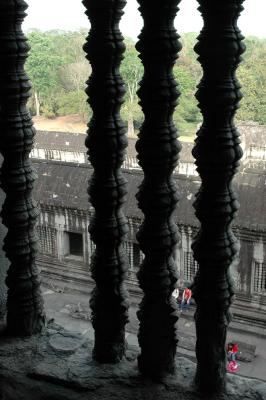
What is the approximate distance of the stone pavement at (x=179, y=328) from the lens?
44.3 feet

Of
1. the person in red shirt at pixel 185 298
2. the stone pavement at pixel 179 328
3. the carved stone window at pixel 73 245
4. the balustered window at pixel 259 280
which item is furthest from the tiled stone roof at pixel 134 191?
the stone pavement at pixel 179 328

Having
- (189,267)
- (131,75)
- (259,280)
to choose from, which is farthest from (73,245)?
(131,75)

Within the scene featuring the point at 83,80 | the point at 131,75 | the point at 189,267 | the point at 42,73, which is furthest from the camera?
the point at 42,73

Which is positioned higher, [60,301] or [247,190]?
[247,190]

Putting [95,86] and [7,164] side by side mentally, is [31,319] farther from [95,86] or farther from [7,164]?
[95,86]

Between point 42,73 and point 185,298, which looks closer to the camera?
point 185,298

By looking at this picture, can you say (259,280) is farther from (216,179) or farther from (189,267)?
(216,179)

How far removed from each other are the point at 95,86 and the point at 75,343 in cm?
123

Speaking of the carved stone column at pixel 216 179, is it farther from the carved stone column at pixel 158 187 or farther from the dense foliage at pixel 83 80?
the dense foliage at pixel 83 80

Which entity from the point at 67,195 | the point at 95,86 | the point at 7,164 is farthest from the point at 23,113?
the point at 67,195

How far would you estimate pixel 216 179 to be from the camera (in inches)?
85.3

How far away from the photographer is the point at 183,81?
69.1ft

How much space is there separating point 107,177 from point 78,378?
2.88 ft

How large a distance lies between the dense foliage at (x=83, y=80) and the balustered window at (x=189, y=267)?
28.0ft
